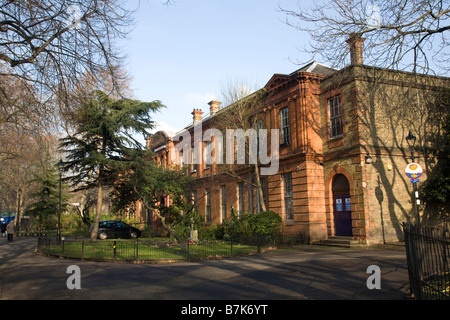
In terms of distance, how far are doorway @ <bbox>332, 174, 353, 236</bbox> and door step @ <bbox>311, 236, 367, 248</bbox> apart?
2.06ft

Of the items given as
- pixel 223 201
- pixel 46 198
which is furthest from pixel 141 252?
pixel 46 198

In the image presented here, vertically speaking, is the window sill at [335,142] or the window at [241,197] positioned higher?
the window sill at [335,142]

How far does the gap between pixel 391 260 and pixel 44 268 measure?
12.5 meters

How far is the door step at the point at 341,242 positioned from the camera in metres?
18.8

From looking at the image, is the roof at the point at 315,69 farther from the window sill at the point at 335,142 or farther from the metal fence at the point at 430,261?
the metal fence at the point at 430,261

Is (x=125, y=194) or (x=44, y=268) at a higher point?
(x=125, y=194)

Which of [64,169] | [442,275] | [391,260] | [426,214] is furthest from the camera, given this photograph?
[64,169]

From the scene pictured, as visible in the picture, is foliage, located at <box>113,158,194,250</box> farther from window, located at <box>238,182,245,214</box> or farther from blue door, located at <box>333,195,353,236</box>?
blue door, located at <box>333,195,353,236</box>

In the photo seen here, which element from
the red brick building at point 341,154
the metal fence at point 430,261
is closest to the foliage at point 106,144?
the red brick building at point 341,154

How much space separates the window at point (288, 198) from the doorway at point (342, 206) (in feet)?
8.98

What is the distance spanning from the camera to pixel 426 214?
20.4m

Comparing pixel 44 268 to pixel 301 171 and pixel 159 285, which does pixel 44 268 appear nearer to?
pixel 159 285
